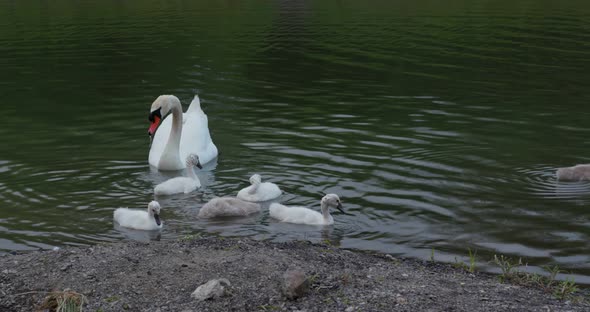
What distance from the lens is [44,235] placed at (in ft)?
37.4

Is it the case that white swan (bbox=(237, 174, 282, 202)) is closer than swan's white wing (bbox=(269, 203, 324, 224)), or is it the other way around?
swan's white wing (bbox=(269, 203, 324, 224))

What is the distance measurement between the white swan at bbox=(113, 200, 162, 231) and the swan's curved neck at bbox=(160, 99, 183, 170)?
3.49m

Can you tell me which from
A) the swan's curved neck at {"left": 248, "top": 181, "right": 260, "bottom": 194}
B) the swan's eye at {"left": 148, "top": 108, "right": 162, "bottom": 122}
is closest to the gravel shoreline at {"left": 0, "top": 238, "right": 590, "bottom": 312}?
the swan's curved neck at {"left": 248, "top": 181, "right": 260, "bottom": 194}

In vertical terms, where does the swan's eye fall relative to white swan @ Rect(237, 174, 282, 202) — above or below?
above

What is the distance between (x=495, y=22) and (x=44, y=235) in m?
28.9

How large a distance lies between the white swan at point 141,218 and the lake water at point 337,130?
0.18 meters

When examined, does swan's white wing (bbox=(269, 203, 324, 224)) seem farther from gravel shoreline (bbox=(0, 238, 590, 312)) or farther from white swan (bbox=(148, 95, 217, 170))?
white swan (bbox=(148, 95, 217, 170))

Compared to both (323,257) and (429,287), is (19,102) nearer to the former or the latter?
(323,257)

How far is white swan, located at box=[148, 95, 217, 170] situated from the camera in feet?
50.3

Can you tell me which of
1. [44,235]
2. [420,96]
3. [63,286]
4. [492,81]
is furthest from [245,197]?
[492,81]

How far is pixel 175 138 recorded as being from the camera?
15.7 metres

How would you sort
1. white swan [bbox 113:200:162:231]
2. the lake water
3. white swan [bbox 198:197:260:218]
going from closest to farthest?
1. white swan [bbox 113:200:162:231]
2. the lake water
3. white swan [bbox 198:197:260:218]

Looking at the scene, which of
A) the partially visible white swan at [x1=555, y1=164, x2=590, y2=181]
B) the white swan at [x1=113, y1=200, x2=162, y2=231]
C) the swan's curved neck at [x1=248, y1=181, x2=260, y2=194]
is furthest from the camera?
the partially visible white swan at [x1=555, y1=164, x2=590, y2=181]

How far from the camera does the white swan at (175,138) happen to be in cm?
1533
